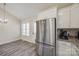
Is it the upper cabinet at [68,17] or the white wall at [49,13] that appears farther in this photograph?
the white wall at [49,13]

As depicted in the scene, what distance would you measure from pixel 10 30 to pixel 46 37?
126cm

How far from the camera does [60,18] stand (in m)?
2.53

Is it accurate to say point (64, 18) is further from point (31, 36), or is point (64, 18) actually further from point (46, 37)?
point (31, 36)

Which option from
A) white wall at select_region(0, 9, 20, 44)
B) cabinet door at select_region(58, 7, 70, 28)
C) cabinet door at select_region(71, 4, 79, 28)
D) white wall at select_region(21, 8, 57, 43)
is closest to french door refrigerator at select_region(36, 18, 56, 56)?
white wall at select_region(21, 8, 57, 43)

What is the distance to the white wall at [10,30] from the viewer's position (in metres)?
2.34

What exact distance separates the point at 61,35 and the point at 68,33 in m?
0.25

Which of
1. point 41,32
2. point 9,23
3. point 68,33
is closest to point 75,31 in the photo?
point 68,33

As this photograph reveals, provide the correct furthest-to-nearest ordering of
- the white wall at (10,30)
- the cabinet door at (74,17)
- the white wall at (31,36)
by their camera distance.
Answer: the white wall at (31,36) → the white wall at (10,30) → the cabinet door at (74,17)

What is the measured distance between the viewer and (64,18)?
8.05 feet

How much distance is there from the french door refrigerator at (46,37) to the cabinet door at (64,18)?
0.29m

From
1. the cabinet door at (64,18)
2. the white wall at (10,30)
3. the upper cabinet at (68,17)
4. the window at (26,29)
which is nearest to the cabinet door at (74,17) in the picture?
the upper cabinet at (68,17)

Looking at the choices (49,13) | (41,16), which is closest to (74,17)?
(49,13)

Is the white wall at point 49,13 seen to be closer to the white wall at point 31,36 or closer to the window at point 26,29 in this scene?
the white wall at point 31,36

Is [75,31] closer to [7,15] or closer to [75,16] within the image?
[75,16]
